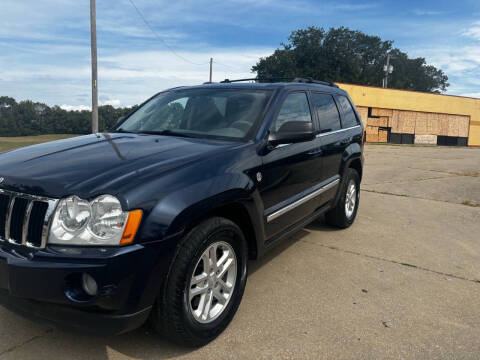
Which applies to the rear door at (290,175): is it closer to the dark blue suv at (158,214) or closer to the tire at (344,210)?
the dark blue suv at (158,214)

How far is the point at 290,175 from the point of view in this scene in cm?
330

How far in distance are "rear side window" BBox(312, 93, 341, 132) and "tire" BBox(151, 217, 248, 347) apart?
2037 millimetres

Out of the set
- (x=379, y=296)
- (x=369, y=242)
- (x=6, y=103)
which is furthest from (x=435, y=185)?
(x=6, y=103)

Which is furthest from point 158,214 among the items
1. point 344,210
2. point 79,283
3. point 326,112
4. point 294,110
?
point 344,210

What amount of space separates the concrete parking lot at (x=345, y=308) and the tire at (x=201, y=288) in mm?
146

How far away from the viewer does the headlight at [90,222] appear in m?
1.95

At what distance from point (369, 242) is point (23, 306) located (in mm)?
3709

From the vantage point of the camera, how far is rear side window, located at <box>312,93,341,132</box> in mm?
4148

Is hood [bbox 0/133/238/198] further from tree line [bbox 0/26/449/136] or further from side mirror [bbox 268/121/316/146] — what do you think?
tree line [bbox 0/26/449/136]

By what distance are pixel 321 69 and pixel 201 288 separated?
6142cm

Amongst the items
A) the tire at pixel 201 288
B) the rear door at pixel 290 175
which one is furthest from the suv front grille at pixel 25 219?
the rear door at pixel 290 175

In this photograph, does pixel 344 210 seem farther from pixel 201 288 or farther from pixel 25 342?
pixel 25 342

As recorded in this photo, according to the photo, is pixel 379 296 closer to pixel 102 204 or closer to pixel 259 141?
pixel 259 141

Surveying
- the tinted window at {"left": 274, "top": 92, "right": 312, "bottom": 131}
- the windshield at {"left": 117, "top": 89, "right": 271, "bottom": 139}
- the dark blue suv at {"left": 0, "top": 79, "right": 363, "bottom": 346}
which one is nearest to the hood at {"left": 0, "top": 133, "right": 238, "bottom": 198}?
the dark blue suv at {"left": 0, "top": 79, "right": 363, "bottom": 346}
